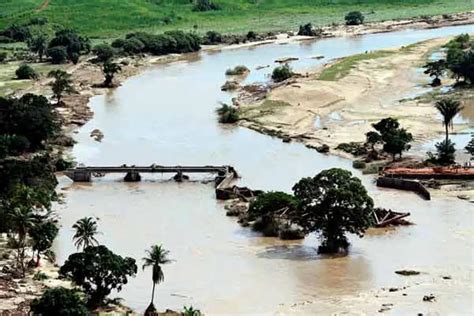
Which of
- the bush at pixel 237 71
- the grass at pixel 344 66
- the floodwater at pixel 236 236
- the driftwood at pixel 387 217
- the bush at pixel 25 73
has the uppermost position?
the bush at pixel 25 73

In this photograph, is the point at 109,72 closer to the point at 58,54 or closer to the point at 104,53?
the point at 104,53

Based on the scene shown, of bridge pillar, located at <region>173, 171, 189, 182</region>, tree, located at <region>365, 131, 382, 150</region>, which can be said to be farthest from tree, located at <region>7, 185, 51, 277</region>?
tree, located at <region>365, 131, 382, 150</region>

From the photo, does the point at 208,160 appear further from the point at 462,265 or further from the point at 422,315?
the point at 422,315

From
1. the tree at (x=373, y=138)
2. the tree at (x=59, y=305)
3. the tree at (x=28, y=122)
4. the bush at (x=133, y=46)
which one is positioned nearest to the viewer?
the tree at (x=59, y=305)

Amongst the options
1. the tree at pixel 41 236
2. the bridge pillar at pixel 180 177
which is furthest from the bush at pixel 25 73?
the tree at pixel 41 236

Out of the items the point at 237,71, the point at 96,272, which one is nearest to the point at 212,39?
the point at 237,71

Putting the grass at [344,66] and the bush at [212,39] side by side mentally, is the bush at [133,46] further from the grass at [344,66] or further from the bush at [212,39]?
the grass at [344,66]

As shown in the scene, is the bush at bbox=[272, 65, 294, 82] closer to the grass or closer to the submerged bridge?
the grass

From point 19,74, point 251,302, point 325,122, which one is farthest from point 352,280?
point 19,74
